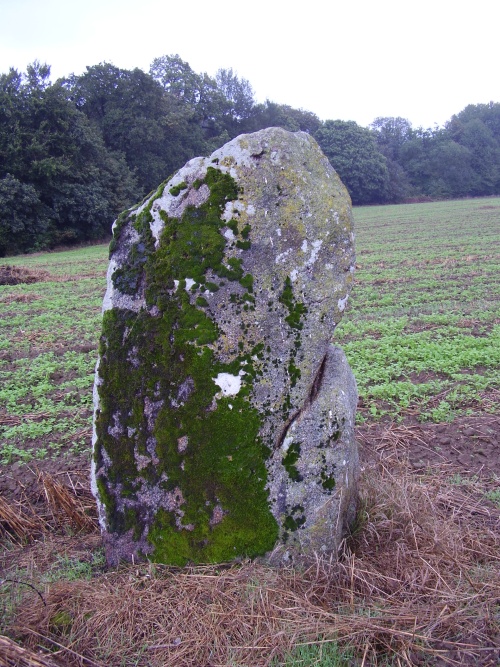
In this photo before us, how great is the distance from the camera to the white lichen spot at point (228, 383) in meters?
3.77

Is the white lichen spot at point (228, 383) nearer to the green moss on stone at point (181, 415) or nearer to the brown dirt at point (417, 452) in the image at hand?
the green moss on stone at point (181, 415)

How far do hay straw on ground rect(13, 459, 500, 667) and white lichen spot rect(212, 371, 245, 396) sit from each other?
1173 mm

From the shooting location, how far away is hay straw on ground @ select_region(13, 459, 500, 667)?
9.48 ft

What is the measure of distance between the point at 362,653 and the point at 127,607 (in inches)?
54.8

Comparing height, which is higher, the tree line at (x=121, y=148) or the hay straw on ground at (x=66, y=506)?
the tree line at (x=121, y=148)

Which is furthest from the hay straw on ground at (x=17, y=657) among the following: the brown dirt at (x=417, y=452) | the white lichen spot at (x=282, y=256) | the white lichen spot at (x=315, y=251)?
the white lichen spot at (x=315, y=251)

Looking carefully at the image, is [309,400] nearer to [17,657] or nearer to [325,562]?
[325,562]

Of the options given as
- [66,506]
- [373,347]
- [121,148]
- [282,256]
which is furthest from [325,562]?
[121,148]

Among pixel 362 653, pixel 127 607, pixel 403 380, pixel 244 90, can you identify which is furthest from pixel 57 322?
pixel 244 90

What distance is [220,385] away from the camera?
3775 mm

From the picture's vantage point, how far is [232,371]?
12.4 feet

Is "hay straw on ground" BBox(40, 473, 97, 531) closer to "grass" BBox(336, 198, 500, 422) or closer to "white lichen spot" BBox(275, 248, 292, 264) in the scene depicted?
"white lichen spot" BBox(275, 248, 292, 264)

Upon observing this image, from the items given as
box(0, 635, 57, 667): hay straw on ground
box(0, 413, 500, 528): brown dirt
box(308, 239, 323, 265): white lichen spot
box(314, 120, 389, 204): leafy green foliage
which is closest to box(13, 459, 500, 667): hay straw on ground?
box(0, 635, 57, 667): hay straw on ground

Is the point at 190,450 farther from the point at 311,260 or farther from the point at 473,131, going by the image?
the point at 473,131
